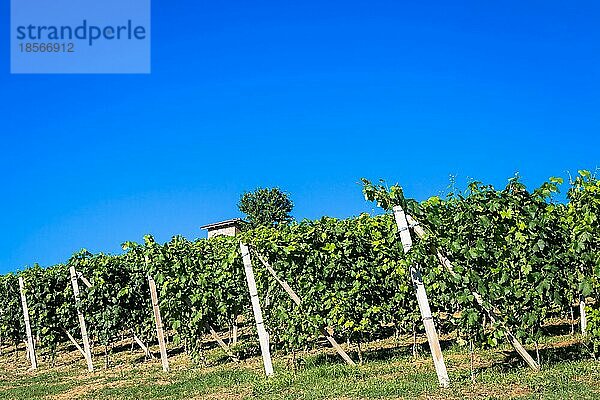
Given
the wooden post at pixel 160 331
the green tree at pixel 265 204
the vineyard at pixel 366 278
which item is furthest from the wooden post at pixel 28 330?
the green tree at pixel 265 204

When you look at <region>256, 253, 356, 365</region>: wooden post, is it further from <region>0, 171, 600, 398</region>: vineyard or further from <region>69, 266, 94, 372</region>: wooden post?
<region>69, 266, 94, 372</region>: wooden post

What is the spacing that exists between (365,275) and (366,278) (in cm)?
8

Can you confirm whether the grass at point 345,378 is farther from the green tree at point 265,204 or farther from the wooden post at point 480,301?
the green tree at point 265,204

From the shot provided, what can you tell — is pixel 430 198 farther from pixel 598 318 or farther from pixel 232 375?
pixel 232 375

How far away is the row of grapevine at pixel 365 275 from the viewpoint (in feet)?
24.2

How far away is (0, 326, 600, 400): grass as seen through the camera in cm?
695

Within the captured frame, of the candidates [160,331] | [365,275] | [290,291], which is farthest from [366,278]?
[160,331]

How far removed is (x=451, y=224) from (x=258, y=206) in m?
39.7

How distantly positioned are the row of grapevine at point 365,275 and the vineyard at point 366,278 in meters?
0.02

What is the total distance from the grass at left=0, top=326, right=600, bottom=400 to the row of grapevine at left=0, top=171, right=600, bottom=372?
0.43m

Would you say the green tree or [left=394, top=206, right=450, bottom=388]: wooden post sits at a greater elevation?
the green tree

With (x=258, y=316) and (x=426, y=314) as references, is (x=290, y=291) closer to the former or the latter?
(x=258, y=316)

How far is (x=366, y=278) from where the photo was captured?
1005 cm

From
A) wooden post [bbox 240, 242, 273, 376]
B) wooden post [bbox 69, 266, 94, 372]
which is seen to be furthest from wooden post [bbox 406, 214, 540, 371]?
wooden post [bbox 69, 266, 94, 372]
